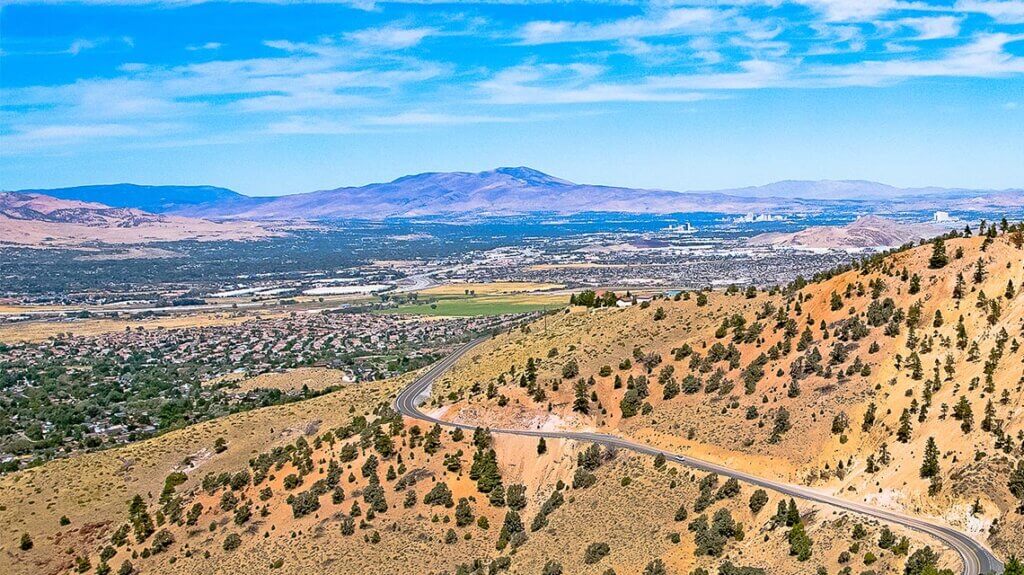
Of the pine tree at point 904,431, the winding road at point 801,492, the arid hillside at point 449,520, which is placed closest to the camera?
the winding road at point 801,492

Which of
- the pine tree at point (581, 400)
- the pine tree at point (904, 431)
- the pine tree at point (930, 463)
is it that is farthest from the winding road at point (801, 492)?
the pine tree at point (904, 431)

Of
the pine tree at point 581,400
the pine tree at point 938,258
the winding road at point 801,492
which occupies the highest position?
the pine tree at point 938,258

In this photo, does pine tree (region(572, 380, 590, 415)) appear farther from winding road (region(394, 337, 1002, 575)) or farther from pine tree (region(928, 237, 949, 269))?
pine tree (region(928, 237, 949, 269))

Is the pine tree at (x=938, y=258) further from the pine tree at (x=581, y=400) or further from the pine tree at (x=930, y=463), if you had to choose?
the pine tree at (x=581, y=400)

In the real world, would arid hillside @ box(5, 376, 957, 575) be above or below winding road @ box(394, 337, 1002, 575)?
below

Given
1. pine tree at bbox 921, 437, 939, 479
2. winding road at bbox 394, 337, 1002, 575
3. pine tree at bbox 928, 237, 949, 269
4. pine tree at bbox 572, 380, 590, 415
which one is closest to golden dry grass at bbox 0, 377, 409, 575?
winding road at bbox 394, 337, 1002, 575
